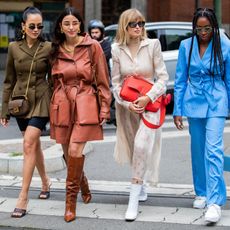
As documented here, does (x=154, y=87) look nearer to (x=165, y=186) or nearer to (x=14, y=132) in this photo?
(x=165, y=186)

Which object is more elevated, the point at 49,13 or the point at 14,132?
the point at 49,13

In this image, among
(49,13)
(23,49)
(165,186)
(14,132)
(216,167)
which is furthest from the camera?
(49,13)

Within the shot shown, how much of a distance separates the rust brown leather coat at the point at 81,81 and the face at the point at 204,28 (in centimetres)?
91

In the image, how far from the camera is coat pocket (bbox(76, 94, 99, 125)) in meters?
6.05

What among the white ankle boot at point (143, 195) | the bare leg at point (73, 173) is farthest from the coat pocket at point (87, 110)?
the white ankle boot at point (143, 195)

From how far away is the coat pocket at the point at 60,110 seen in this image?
241 inches

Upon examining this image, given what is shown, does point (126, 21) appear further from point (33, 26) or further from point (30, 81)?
point (30, 81)

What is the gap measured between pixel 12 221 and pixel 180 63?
205 centimetres

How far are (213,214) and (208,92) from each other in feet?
3.45

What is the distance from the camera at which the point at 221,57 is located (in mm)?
5945

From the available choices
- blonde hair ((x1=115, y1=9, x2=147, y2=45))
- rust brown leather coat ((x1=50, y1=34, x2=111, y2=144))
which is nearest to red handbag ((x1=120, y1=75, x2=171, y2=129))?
rust brown leather coat ((x1=50, y1=34, x2=111, y2=144))

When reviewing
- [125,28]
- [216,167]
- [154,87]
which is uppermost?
[125,28]

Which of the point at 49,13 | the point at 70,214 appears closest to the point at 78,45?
the point at 70,214

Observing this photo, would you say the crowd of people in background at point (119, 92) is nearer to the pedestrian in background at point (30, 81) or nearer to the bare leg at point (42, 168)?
the pedestrian in background at point (30, 81)
